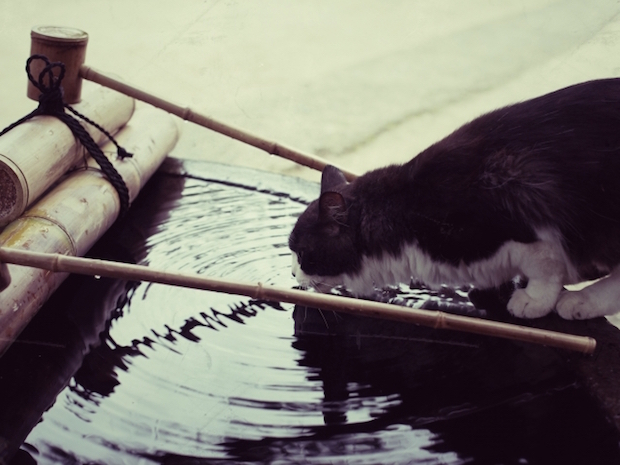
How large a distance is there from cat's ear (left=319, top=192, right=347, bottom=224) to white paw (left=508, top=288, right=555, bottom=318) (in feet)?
1.67

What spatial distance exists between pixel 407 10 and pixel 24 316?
3806mm

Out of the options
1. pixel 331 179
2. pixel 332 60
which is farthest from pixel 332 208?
pixel 332 60

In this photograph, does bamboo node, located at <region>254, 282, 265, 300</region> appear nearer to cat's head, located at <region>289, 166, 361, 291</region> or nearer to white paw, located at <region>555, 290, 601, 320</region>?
cat's head, located at <region>289, 166, 361, 291</region>

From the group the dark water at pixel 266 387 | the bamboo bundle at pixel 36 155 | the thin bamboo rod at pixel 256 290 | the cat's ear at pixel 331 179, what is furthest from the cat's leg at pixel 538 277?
the bamboo bundle at pixel 36 155

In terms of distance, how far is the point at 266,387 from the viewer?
62.7 inches

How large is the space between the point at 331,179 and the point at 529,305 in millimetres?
652

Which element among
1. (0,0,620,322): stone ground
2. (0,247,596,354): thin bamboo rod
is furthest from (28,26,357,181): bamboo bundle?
(0,0,620,322): stone ground

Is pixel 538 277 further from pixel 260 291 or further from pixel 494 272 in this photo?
pixel 260 291

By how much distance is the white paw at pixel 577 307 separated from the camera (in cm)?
179

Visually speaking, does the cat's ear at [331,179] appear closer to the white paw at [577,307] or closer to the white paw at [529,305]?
the white paw at [529,305]

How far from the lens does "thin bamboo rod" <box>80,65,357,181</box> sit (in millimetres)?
2295

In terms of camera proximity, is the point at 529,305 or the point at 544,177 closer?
the point at 544,177

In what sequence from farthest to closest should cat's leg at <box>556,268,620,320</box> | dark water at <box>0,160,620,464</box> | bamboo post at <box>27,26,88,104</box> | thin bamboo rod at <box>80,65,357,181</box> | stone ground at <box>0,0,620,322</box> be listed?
1. stone ground at <box>0,0,620,322</box>
2. thin bamboo rod at <box>80,65,357,181</box>
3. bamboo post at <box>27,26,88,104</box>
4. cat's leg at <box>556,268,620,320</box>
5. dark water at <box>0,160,620,464</box>

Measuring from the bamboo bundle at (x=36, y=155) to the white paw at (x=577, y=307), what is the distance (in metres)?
1.47
